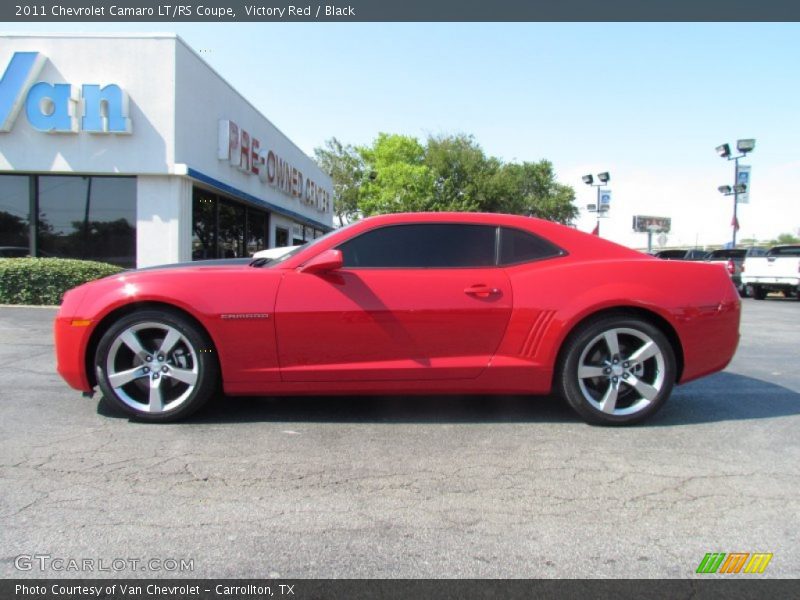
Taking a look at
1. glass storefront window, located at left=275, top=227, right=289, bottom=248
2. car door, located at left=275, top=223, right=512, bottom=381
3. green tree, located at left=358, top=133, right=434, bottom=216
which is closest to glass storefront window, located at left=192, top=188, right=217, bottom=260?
glass storefront window, located at left=275, top=227, right=289, bottom=248

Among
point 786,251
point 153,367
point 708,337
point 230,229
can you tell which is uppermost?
point 230,229

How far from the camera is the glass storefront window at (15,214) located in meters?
Result: 13.1

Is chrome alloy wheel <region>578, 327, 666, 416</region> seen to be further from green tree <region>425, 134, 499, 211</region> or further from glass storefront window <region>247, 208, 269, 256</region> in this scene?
green tree <region>425, 134, 499, 211</region>

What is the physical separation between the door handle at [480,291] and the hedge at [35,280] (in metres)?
10.0

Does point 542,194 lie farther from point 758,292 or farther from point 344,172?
point 758,292

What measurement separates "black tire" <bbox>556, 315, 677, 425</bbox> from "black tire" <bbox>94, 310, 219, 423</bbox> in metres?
2.43

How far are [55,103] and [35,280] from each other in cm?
421

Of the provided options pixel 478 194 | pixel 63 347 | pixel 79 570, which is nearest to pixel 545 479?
pixel 79 570

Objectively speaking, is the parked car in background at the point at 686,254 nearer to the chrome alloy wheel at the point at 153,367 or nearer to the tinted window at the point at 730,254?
the tinted window at the point at 730,254

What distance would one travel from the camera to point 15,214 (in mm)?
13227

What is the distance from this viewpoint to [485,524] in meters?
2.54

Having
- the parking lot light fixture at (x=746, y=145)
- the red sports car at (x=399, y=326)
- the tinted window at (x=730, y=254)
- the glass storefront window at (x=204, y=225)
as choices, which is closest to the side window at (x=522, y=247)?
the red sports car at (x=399, y=326)

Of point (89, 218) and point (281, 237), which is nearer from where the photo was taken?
point (89, 218)
